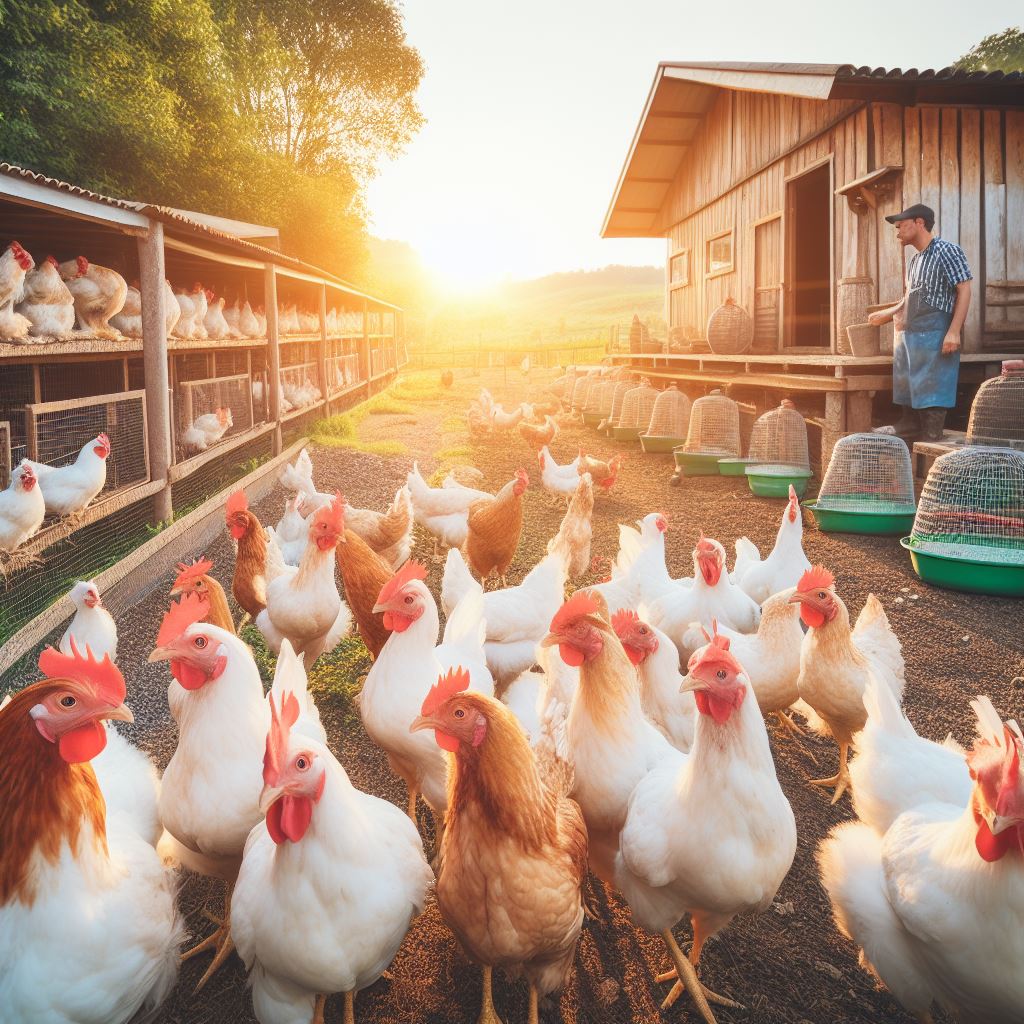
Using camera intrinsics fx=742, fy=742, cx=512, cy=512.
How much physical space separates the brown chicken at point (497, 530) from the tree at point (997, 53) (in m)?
45.6

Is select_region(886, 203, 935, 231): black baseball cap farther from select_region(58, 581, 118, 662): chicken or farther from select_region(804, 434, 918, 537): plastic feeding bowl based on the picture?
select_region(58, 581, 118, 662): chicken

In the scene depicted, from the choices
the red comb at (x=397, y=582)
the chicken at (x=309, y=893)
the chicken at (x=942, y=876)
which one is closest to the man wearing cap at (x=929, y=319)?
the chicken at (x=942, y=876)

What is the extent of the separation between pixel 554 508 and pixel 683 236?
34.5 ft

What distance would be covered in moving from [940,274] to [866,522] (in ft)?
7.43

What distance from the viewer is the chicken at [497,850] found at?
6.29 ft

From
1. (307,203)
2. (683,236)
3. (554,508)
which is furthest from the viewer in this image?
(307,203)

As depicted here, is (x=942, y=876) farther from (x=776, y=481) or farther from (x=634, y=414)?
(x=634, y=414)

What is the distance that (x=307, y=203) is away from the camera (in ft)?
89.9

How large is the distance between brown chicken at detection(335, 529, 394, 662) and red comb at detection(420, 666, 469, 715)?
1688mm

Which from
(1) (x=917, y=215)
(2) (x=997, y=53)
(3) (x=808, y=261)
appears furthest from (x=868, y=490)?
(2) (x=997, y=53)

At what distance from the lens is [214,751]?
2.19m

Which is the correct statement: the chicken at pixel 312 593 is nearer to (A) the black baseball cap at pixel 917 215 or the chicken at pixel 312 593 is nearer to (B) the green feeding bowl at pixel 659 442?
(A) the black baseball cap at pixel 917 215

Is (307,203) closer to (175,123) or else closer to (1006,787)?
(175,123)

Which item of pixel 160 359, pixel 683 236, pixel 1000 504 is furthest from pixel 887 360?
pixel 683 236
